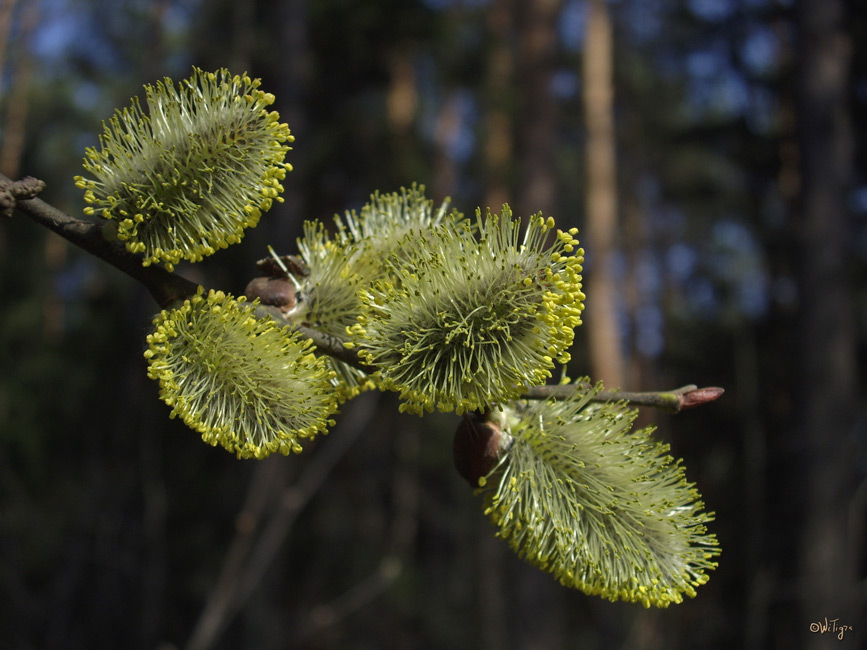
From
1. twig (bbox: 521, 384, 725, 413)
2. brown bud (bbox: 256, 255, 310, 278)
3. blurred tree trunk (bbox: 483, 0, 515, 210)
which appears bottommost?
twig (bbox: 521, 384, 725, 413)

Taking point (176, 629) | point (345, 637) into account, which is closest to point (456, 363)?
point (176, 629)

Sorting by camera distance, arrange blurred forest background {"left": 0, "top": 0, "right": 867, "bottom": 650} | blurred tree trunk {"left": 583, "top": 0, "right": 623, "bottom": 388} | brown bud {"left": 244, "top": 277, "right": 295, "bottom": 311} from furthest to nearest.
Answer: blurred tree trunk {"left": 583, "top": 0, "right": 623, "bottom": 388} → blurred forest background {"left": 0, "top": 0, "right": 867, "bottom": 650} → brown bud {"left": 244, "top": 277, "right": 295, "bottom": 311}

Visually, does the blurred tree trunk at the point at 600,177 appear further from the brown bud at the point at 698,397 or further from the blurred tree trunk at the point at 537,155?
the brown bud at the point at 698,397

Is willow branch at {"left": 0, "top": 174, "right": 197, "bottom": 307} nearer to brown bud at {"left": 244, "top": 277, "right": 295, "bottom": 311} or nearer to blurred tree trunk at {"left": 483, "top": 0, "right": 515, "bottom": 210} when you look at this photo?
brown bud at {"left": 244, "top": 277, "right": 295, "bottom": 311}

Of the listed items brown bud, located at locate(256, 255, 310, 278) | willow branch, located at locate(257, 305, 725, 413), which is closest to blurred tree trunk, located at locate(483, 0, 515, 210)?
brown bud, located at locate(256, 255, 310, 278)

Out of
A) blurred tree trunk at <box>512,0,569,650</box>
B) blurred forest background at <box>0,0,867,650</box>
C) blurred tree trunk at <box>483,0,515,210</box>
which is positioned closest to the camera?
blurred forest background at <box>0,0,867,650</box>

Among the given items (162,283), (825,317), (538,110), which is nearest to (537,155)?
(538,110)

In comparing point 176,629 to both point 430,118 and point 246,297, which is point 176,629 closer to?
point 246,297
